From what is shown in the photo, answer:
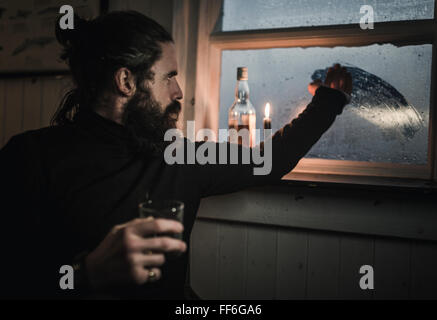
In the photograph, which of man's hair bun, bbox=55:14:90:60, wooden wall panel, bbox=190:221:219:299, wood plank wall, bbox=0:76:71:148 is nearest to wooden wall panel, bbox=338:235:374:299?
wooden wall panel, bbox=190:221:219:299

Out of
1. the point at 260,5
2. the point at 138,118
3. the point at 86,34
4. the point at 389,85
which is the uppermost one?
the point at 260,5

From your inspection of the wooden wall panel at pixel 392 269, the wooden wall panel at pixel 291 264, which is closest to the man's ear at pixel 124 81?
the wooden wall panel at pixel 291 264

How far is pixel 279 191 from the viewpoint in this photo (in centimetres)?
128

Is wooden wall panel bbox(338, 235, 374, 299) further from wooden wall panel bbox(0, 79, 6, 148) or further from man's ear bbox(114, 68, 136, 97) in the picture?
wooden wall panel bbox(0, 79, 6, 148)

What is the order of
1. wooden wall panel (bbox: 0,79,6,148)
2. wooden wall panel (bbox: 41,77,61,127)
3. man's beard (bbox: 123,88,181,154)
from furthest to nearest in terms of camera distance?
1. wooden wall panel (bbox: 0,79,6,148)
2. wooden wall panel (bbox: 41,77,61,127)
3. man's beard (bbox: 123,88,181,154)

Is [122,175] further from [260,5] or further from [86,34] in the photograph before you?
[260,5]

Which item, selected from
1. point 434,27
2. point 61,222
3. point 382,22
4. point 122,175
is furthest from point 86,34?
point 434,27

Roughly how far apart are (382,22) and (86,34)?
1.03 metres

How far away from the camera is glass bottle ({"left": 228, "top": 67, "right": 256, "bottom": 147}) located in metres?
1.35

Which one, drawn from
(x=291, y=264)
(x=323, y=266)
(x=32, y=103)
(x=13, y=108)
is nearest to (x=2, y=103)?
(x=13, y=108)

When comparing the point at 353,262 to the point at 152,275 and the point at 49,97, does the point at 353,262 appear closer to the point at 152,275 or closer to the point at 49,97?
the point at 152,275

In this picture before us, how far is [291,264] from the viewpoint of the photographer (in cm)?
131

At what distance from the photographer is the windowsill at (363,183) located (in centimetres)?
112

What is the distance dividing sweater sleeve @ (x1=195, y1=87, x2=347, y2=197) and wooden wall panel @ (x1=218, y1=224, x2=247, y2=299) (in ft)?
0.85
